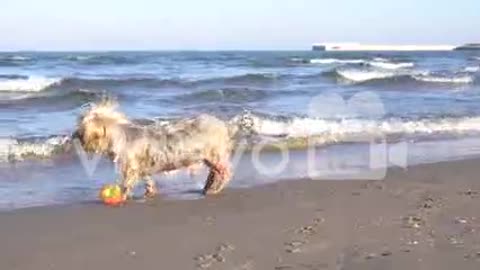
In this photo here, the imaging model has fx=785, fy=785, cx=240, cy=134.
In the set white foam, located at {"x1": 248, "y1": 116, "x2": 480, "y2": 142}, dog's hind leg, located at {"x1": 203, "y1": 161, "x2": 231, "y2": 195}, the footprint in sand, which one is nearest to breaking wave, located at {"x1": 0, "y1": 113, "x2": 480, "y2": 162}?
white foam, located at {"x1": 248, "y1": 116, "x2": 480, "y2": 142}

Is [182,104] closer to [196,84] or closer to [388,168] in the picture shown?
[196,84]

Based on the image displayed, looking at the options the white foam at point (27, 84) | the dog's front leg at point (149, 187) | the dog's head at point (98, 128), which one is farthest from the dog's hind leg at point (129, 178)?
the white foam at point (27, 84)

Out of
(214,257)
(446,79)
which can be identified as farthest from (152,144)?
(446,79)

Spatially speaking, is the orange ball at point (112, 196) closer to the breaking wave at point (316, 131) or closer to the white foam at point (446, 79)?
the breaking wave at point (316, 131)

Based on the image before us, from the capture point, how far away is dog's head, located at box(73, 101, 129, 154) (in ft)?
26.1

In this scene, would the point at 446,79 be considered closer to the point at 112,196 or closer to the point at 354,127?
the point at 354,127

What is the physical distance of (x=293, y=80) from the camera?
3005cm

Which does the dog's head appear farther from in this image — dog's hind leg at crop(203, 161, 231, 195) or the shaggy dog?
dog's hind leg at crop(203, 161, 231, 195)

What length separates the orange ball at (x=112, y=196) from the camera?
25.8ft

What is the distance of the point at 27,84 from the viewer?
84.7 feet

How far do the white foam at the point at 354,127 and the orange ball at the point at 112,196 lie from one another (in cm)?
561

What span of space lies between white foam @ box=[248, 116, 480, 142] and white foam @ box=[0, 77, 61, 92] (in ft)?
39.0

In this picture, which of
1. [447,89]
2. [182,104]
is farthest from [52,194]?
[447,89]

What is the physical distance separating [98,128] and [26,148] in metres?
3.38
